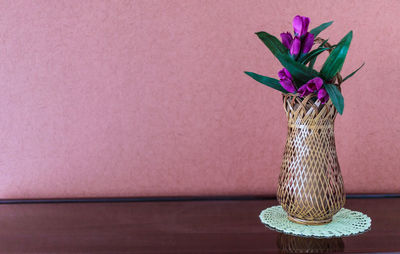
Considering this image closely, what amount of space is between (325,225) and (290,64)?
35 centimetres

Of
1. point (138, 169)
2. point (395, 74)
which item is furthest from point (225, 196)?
point (395, 74)

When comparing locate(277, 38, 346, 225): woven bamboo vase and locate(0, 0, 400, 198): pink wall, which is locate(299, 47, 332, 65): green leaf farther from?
locate(0, 0, 400, 198): pink wall

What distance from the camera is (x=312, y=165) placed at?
0.69 metres

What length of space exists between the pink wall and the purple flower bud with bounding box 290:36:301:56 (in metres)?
0.27

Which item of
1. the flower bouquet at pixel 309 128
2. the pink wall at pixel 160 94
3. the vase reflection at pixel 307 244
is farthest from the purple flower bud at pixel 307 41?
the vase reflection at pixel 307 244

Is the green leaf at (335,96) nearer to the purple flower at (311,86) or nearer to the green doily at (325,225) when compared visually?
the purple flower at (311,86)

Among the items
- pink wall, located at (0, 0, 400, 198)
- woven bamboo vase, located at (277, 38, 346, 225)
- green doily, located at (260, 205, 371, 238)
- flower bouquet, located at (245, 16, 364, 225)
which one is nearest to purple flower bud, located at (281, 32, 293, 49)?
flower bouquet, located at (245, 16, 364, 225)

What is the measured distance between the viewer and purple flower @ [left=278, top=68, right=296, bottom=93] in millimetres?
689

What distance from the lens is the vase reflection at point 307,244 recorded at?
24.1 inches

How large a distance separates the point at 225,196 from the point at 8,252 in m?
0.53

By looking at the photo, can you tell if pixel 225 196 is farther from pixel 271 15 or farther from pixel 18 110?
pixel 18 110

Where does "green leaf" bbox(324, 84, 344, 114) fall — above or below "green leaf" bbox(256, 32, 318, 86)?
below

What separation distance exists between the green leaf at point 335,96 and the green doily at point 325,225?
0.83 feet

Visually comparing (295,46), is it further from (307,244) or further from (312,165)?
(307,244)
